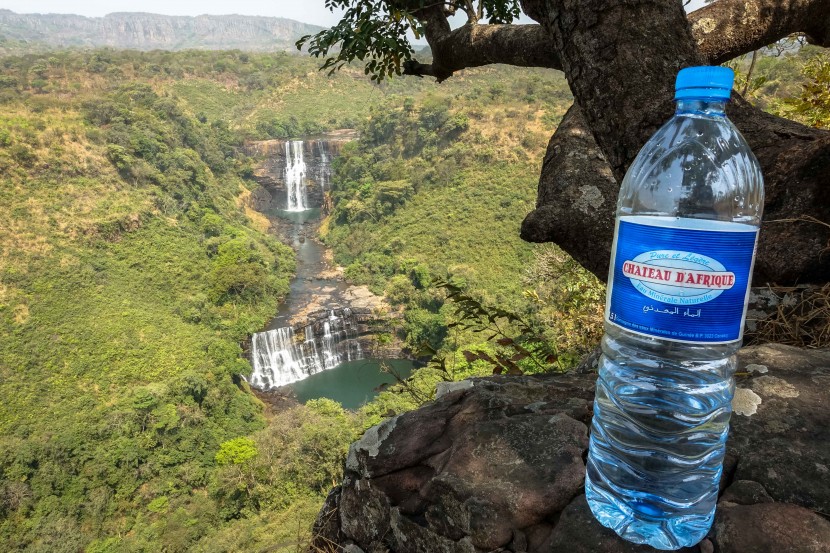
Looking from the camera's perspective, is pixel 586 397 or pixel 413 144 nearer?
pixel 586 397

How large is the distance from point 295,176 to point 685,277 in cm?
4630

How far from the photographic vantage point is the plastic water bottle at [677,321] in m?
0.95

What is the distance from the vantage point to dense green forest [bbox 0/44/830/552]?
15.1 meters

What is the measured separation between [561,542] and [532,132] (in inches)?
1516

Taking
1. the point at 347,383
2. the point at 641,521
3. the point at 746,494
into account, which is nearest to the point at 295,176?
the point at 347,383

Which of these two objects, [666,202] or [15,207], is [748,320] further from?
[15,207]

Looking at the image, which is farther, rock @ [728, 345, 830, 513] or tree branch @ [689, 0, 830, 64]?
tree branch @ [689, 0, 830, 64]

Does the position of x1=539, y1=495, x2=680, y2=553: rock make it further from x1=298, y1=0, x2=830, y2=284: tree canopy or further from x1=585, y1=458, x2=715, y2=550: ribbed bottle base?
x1=298, y1=0, x2=830, y2=284: tree canopy

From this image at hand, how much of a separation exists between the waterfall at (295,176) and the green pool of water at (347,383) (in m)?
24.9

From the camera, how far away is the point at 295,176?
44.5 meters

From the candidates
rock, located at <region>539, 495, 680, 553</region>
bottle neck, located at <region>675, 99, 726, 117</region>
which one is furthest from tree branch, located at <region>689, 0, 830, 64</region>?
rock, located at <region>539, 495, 680, 553</region>

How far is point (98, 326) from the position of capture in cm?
2277

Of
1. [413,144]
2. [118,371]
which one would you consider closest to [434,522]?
[118,371]

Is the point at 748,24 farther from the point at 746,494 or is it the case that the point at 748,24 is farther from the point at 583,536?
the point at 583,536
